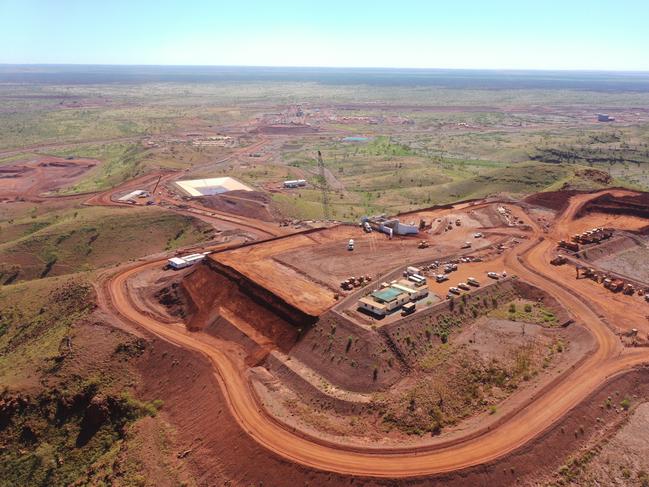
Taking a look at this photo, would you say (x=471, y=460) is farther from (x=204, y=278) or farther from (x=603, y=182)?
(x=603, y=182)

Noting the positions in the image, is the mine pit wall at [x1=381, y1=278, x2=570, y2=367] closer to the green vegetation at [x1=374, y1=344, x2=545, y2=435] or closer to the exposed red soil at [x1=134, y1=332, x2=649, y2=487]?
the green vegetation at [x1=374, y1=344, x2=545, y2=435]

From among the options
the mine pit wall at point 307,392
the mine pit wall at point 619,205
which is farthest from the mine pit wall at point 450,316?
the mine pit wall at point 619,205

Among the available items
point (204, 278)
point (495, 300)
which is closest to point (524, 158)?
point (495, 300)

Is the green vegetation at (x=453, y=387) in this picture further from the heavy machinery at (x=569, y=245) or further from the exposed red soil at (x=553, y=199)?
the exposed red soil at (x=553, y=199)

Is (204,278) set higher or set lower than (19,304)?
higher

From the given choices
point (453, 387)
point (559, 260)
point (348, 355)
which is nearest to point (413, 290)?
point (348, 355)

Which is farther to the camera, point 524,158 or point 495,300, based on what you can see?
point 524,158
